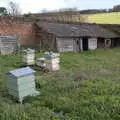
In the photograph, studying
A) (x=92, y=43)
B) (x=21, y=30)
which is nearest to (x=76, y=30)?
(x=92, y=43)

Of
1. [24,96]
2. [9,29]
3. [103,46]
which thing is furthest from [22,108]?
[103,46]

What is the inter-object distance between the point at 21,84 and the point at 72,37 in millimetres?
17649

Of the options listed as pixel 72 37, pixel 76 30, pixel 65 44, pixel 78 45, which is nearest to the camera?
pixel 65 44

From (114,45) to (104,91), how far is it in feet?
72.9

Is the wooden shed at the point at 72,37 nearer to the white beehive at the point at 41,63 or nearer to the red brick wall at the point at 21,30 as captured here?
the red brick wall at the point at 21,30

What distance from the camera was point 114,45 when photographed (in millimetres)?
31922

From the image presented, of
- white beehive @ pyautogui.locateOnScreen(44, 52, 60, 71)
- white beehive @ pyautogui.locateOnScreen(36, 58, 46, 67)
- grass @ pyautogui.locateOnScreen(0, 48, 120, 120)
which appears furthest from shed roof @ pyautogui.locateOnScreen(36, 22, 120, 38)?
grass @ pyautogui.locateOnScreen(0, 48, 120, 120)

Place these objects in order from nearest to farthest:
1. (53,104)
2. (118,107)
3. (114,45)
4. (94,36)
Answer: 1. (118,107)
2. (53,104)
3. (94,36)
4. (114,45)

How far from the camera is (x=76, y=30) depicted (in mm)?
28562

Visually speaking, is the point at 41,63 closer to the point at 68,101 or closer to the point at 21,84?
→ the point at 21,84

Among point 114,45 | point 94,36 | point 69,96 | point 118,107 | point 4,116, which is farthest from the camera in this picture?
point 114,45

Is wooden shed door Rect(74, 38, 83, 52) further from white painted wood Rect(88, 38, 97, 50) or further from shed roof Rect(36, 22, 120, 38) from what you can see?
white painted wood Rect(88, 38, 97, 50)

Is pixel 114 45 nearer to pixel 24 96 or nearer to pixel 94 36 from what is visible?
pixel 94 36

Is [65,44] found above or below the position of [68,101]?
below
